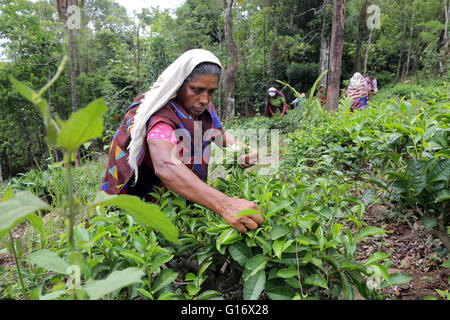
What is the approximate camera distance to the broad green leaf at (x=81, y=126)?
0.41m

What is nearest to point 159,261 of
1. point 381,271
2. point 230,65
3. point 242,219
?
point 242,219

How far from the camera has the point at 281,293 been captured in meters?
0.78

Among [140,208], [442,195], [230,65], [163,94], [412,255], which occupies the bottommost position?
[412,255]

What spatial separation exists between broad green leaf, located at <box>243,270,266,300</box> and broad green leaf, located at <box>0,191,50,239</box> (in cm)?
57

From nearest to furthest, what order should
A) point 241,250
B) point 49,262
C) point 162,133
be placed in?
point 49,262 → point 241,250 → point 162,133

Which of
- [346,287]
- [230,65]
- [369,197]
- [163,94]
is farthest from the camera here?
[230,65]

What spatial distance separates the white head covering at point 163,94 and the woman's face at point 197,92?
62 millimetres

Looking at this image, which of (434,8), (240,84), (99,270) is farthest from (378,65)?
(99,270)

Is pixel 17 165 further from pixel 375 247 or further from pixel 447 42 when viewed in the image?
pixel 447 42

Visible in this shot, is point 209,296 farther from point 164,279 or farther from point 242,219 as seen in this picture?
point 242,219

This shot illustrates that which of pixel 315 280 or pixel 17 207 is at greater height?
pixel 17 207

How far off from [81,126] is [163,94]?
1.22 metres

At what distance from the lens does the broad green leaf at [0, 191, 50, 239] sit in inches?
15.4
